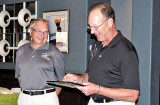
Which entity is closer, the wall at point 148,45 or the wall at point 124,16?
the wall at point 148,45

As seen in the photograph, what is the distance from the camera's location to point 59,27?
430 cm

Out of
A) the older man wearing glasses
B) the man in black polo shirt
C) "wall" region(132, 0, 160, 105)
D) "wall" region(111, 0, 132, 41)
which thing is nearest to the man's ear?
the man in black polo shirt

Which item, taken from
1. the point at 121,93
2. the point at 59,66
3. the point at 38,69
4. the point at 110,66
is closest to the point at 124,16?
the point at 59,66

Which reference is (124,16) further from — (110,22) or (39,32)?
(110,22)

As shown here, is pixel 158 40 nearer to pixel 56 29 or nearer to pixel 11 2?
pixel 56 29

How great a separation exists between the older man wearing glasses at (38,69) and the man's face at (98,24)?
1064mm

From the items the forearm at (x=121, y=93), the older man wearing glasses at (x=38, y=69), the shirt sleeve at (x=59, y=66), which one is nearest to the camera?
the forearm at (x=121, y=93)

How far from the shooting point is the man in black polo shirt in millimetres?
1737

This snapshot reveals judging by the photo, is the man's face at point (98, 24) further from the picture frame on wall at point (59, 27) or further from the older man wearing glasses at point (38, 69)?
the picture frame on wall at point (59, 27)

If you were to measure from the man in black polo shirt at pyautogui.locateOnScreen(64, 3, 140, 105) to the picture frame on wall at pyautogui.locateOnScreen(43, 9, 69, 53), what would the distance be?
2190 millimetres

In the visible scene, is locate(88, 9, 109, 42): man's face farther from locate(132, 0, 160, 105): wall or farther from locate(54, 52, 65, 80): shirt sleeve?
locate(132, 0, 160, 105): wall

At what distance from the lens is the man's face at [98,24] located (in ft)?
6.20

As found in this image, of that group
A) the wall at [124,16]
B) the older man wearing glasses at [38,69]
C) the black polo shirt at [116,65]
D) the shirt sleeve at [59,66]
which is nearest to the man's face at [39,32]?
the older man wearing glasses at [38,69]

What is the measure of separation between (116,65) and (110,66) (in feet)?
0.18
